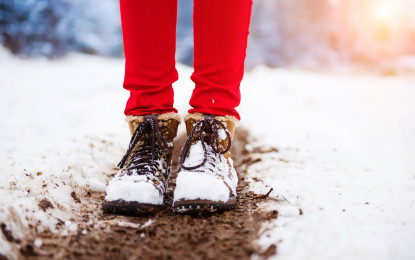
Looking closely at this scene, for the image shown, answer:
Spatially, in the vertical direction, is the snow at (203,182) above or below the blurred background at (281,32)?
below

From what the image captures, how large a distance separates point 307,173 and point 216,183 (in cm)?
47

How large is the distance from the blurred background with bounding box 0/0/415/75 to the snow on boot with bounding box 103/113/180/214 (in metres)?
2.69

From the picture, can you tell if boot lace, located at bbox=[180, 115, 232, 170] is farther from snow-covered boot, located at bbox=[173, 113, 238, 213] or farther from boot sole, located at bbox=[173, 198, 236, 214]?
boot sole, located at bbox=[173, 198, 236, 214]

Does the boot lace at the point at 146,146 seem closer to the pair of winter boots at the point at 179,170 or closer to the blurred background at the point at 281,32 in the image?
the pair of winter boots at the point at 179,170

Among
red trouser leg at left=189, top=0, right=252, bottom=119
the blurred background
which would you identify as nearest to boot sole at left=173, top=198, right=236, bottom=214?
red trouser leg at left=189, top=0, right=252, bottom=119

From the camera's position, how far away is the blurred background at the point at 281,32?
334 centimetres

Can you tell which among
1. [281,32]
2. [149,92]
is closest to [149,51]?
[149,92]

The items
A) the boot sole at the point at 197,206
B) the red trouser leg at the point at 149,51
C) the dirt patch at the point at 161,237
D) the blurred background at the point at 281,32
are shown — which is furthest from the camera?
the blurred background at the point at 281,32

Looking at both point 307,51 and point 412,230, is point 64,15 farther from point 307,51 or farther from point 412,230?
Answer: point 412,230

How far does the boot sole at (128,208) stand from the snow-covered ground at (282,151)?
0.09 m

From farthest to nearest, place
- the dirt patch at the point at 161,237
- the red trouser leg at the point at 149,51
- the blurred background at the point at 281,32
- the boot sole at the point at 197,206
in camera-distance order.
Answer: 1. the blurred background at the point at 281,32
2. the red trouser leg at the point at 149,51
3. the boot sole at the point at 197,206
4. the dirt patch at the point at 161,237

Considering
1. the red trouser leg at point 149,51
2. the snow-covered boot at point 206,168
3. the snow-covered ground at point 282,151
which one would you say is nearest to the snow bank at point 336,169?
the snow-covered ground at point 282,151

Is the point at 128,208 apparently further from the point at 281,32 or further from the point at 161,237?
the point at 281,32

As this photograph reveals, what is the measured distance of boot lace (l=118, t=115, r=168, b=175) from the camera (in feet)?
3.21
